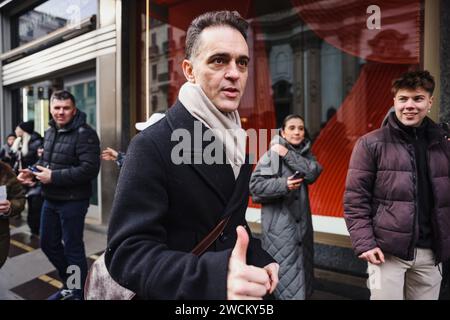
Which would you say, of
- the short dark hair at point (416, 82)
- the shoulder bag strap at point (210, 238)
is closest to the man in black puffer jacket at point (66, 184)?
the shoulder bag strap at point (210, 238)

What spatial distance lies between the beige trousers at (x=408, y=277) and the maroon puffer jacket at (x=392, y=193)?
87mm

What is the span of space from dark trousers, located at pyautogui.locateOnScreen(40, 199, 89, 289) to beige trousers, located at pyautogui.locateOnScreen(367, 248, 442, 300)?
2.75m

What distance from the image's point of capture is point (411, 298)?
241cm

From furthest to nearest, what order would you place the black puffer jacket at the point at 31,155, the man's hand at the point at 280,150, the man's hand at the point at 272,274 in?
the black puffer jacket at the point at 31,155, the man's hand at the point at 280,150, the man's hand at the point at 272,274

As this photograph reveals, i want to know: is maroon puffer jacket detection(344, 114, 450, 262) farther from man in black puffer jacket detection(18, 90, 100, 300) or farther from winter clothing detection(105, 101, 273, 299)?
man in black puffer jacket detection(18, 90, 100, 300)

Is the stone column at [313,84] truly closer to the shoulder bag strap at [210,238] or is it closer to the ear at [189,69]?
the ear at [189,69]

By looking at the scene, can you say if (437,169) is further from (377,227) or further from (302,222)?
(302,222)

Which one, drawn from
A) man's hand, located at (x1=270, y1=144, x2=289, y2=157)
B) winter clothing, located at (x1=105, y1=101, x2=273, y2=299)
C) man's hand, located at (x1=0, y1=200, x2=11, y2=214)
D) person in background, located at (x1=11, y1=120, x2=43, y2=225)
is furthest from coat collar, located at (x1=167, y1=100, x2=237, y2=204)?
person in background, located at (x1=11, y1=120, x2=43, y2=225)

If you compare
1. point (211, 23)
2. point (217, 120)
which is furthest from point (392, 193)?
point (211, 23)

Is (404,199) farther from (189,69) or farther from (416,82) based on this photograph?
(189,69)

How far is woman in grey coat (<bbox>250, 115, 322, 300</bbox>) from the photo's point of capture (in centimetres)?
309

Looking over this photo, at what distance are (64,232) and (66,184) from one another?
0.49 m

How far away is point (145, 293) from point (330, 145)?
414 centimetres

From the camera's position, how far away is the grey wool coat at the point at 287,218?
3.09 metres
